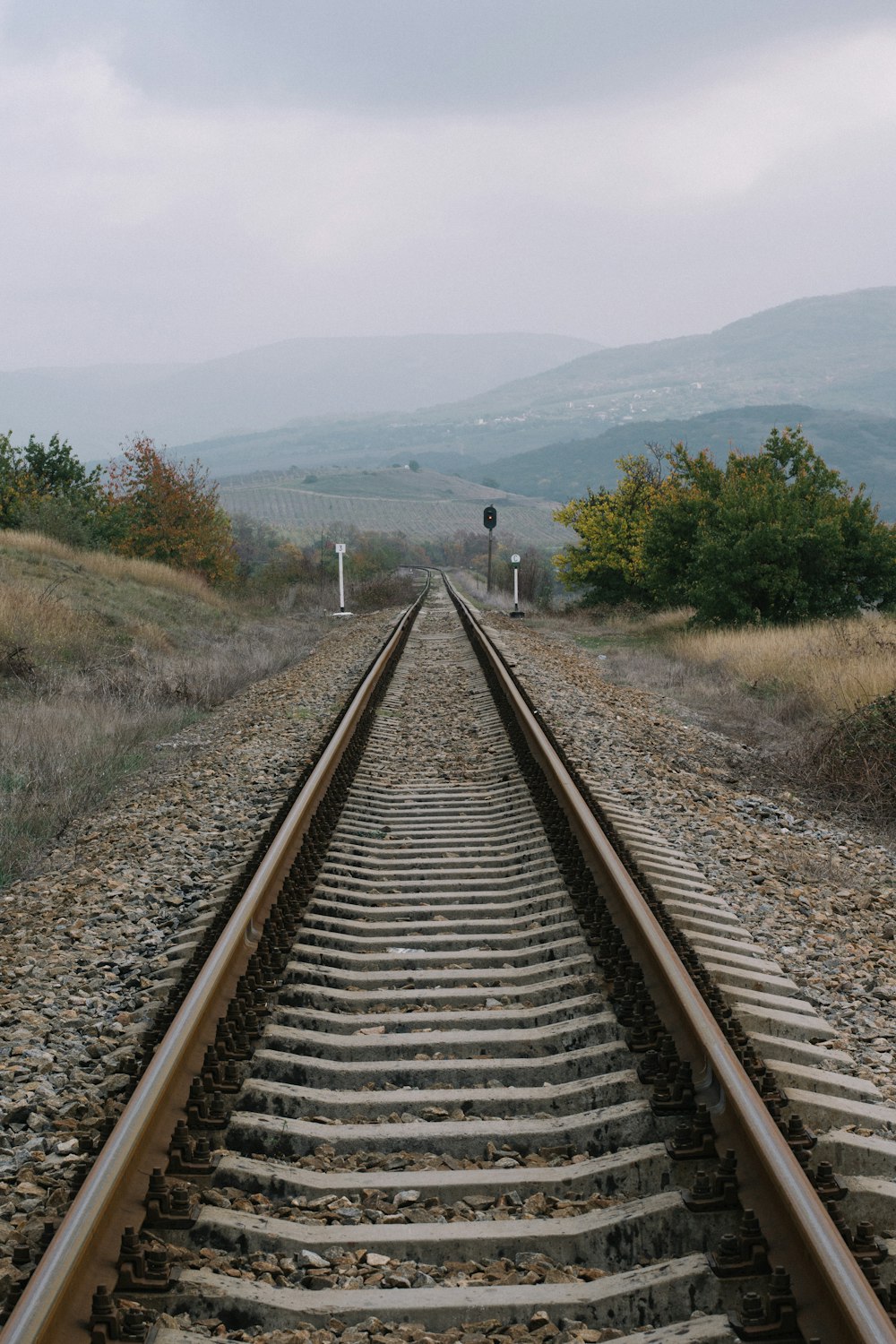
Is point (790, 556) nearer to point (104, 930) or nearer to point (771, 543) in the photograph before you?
point (771, 543)

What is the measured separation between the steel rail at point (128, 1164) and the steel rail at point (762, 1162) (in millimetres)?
1567

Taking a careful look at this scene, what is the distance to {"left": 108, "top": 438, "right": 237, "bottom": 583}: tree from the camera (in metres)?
39.8

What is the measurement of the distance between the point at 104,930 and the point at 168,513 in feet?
120

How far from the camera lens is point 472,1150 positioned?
3.54 metres

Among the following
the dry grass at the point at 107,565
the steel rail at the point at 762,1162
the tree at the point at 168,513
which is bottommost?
the steel rail at the point at 762,1162

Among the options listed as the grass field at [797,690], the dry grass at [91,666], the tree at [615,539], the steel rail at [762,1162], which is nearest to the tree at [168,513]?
the dry grass at [91,666]

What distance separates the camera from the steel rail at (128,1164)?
2.41 meters

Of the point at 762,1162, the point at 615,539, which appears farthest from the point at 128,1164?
the point at 615,539

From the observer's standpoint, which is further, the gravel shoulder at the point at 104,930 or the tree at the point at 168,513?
the tree at the point at 168,513

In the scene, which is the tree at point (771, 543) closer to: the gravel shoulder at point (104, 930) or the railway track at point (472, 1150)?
the gravel shoulder at point (104, 930)

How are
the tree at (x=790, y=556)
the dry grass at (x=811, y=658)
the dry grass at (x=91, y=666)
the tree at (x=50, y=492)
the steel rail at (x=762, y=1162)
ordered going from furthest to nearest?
the tree at (x=50, y=492) → the tree at (x=790, y=556) → the dry grass at (x=811, y=658) → the dry grass at (x=91, y=666) → the steel rail at (x=762, y=1162)

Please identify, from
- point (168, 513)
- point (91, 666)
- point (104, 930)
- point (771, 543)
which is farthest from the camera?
point (168, 513)

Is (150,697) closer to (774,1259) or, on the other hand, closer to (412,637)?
(412,637)

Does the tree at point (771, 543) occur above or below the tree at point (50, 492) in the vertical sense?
below
